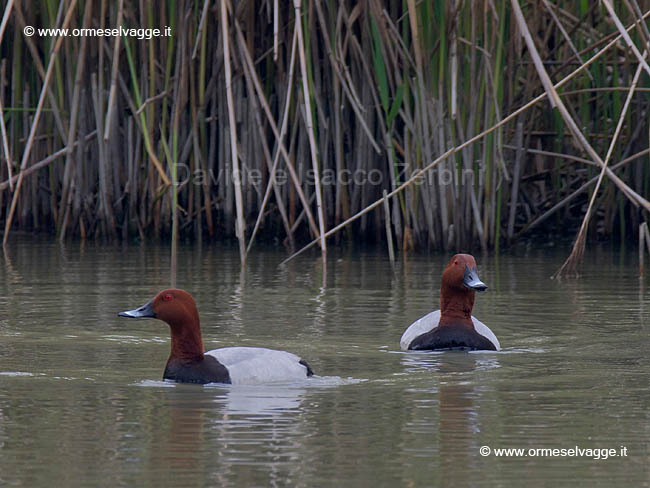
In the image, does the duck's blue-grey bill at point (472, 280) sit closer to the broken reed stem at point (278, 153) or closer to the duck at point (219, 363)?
the duck at point (219, 363)

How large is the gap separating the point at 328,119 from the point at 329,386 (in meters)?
5.70

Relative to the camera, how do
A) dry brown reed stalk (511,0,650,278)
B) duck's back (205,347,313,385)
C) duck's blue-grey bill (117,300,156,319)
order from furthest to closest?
dry brown reed stalk (511,0,650,278) → duck's blue-grey bill (117,300,156,319) → duck's back (205,347,313,385)

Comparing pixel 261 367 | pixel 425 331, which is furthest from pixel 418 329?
pixel 261 367

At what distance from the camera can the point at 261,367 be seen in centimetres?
645

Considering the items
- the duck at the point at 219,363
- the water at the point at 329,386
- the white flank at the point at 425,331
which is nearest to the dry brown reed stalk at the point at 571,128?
the water at the point at 329,386

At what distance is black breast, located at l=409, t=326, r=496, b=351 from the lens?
24.9ft

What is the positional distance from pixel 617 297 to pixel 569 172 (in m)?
3.50

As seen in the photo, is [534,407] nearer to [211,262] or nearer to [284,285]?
[284,285]

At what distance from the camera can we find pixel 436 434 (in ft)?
17.3

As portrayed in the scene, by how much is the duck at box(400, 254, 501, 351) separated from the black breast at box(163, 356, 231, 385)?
1.45m

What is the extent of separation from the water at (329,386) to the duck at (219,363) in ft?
0.27

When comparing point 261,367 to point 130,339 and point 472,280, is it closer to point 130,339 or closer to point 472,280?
point 130,339

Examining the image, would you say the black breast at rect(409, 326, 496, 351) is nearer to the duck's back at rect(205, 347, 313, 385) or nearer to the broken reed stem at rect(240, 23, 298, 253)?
the duck's back at rect(205, 347, 313, 385)

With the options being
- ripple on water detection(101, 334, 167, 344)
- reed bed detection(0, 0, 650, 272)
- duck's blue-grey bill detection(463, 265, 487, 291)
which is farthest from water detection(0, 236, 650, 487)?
reed bed detection(0, 0, 650, 272)
